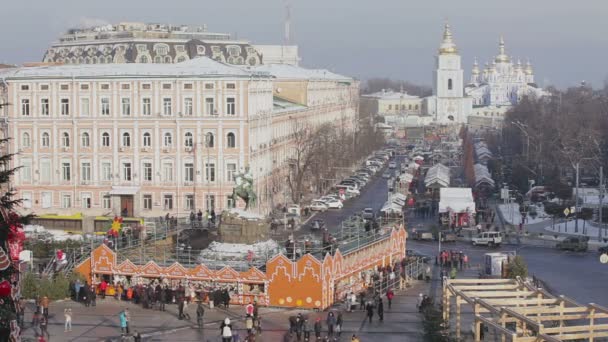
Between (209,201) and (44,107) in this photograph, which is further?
(44,107)

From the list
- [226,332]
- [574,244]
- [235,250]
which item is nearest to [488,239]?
[574,244]

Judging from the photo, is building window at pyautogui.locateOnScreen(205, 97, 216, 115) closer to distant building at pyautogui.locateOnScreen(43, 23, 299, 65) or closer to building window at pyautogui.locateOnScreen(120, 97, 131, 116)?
building window at pyautogui.locateOnScreen(120, 97, 131, 116)

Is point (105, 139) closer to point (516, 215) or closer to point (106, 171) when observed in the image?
point (106, 171)

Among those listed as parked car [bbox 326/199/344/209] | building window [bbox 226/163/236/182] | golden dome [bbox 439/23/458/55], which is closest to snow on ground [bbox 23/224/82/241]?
building window [bbox 226/163/236/182]

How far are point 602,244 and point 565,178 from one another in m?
25.9

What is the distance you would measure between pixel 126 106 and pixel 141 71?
1.83m

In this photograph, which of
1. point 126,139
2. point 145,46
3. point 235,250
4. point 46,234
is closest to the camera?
point 235,250

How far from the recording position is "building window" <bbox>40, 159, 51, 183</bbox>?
55.0 metres

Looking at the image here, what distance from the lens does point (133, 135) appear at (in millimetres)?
53906

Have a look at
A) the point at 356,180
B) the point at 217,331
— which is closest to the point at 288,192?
the point at 356,180

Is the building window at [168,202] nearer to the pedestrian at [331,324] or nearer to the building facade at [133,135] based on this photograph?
the building facade at [133,135]

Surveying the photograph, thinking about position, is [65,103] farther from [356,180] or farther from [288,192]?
[356,180]

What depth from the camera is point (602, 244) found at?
4838 centimetres

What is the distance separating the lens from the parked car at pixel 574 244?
4753 centimetres
